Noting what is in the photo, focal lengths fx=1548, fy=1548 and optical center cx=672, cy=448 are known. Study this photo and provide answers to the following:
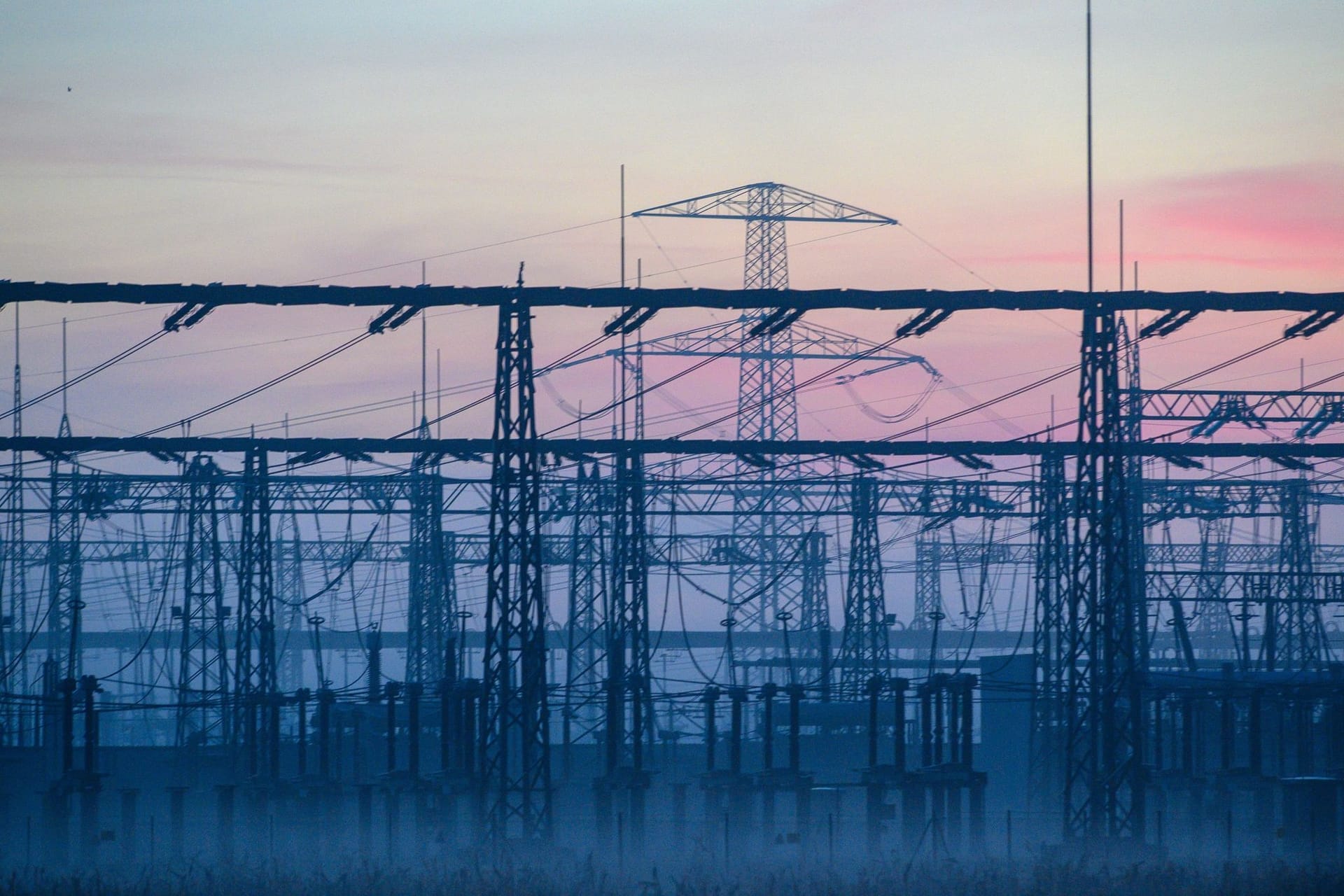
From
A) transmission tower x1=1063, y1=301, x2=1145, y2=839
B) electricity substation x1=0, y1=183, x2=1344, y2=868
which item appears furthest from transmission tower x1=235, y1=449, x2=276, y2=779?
transmission tower x1=1063, y1=301, x2=1145, y2=839

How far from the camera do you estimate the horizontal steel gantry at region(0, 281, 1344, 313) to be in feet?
53.1

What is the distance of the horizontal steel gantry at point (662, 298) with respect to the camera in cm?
1617

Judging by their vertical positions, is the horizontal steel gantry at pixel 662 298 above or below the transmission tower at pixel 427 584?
above

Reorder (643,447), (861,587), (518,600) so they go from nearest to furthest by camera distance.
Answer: (518,600)
(643,447)
(861,587)

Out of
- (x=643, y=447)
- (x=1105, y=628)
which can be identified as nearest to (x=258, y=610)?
(x=643, y=447)

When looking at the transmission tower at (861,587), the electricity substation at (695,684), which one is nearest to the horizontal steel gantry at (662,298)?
the electricity substation at (695,684)

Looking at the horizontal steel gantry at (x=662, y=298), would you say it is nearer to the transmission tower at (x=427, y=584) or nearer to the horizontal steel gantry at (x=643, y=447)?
the horizontal steel gantry at (x=643, y=447)

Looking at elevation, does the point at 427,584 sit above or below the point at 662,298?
below

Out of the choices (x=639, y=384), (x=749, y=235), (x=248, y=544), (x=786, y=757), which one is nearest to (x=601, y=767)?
(x=786, y=757)

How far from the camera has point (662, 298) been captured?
55.6ft

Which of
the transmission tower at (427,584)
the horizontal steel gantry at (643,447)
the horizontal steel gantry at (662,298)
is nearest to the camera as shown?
the horizontal steel gantry at (662,298)

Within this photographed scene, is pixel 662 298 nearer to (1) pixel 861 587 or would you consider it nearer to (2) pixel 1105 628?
(2) pixel 1105 628

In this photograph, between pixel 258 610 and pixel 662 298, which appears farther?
pixel 258 610

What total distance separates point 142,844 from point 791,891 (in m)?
13.3
